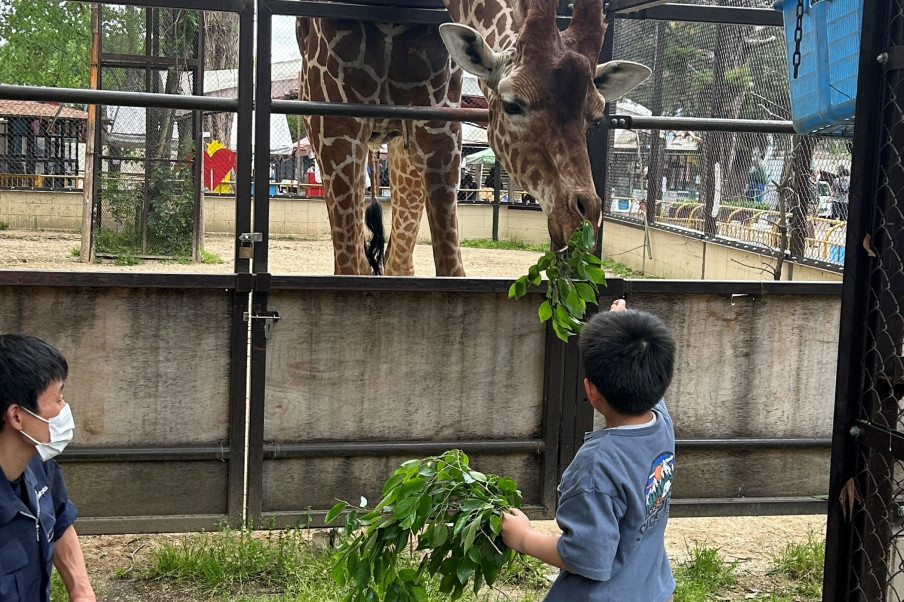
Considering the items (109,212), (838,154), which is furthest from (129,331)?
(109,212)

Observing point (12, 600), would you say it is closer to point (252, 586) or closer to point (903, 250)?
point (252, 586)

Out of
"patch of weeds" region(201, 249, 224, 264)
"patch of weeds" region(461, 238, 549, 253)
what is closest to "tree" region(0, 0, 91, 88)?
"patch of weeds" region(201, 249, 224, 264)

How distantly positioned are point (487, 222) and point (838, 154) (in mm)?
12644

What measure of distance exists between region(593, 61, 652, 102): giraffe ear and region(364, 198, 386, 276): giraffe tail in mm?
2421

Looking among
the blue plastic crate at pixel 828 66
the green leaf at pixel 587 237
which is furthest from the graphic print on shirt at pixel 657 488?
the blue plastic crate at pixel 828 66

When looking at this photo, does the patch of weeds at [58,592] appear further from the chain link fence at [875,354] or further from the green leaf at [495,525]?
the chain link fence at [875,354]

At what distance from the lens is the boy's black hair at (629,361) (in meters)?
2.31

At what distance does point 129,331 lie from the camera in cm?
401

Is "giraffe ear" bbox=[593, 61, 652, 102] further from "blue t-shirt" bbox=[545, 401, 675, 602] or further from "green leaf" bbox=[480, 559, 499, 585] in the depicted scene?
"green leaf" bbox=[480, 559, 499, 585]

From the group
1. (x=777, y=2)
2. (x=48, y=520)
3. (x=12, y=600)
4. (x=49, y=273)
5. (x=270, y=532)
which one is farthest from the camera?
(x=270, y=532)

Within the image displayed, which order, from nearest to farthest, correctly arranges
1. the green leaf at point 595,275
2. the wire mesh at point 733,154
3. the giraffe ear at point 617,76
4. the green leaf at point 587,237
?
the green leaf at point 595,275 < the green leaf at point 587,237 < the giraffe ear at point 617,76 < the wire mesh at point 733,154

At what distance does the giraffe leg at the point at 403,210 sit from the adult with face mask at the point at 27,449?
14.6 ft

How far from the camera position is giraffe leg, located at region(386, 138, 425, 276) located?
6906 mm

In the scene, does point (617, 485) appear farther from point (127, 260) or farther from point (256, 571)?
point (127, 260)
